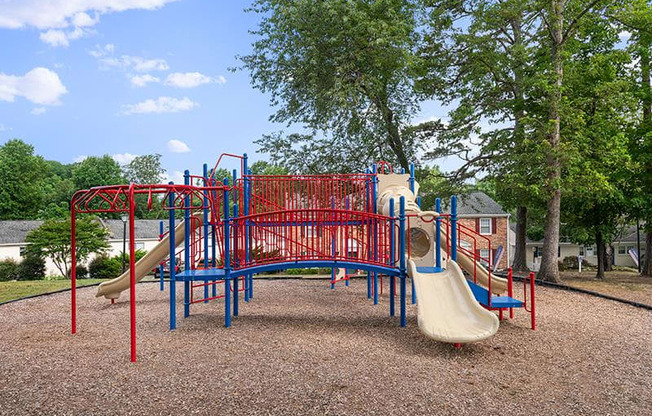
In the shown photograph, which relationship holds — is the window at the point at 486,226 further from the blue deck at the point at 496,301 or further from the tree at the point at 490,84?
the blue deck at the point at 496,301

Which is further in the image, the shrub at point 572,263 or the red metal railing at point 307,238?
the shrub at point 572,263

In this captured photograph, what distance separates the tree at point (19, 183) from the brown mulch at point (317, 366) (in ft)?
128

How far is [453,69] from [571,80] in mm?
4331

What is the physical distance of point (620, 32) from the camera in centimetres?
1919

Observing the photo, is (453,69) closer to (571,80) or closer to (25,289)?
(571,80)

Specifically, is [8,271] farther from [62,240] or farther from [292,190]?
[292,190]

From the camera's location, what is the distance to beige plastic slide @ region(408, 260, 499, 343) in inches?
268

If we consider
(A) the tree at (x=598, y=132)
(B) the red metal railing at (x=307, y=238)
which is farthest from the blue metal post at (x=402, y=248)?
(A) the tree at (x=598, y=132)

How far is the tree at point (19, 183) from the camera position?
4247cm

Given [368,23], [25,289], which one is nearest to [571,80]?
[368,23]

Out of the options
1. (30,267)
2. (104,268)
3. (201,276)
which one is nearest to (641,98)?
(201,276)

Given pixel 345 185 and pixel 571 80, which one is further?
pixel 571 80

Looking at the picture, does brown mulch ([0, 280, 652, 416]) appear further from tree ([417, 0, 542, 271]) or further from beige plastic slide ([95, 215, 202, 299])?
tree ([417, 0, 542, 271])

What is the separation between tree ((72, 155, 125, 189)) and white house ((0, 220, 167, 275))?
9.44m
